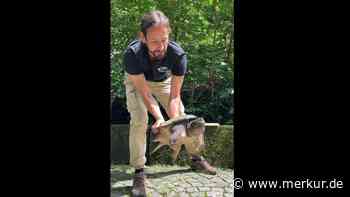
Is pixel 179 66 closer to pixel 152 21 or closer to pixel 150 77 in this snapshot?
pixel 150 77

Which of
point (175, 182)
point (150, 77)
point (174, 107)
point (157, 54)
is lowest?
point (175, 182)

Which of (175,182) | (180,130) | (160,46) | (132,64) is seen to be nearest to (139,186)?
(175,182)

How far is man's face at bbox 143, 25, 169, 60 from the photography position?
2186 millimetres

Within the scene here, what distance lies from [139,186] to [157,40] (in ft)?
2.93

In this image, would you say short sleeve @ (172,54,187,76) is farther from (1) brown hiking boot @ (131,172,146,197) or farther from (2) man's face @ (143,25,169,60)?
(1) brown hiking boot @ (131,172,146,197)

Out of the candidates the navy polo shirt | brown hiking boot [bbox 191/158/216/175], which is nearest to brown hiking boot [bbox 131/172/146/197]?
brown hiking boot [bbox 191/158/216/175]

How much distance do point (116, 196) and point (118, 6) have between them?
1.33 metres

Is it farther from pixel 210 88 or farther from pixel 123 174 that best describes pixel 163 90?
pixel 210 88

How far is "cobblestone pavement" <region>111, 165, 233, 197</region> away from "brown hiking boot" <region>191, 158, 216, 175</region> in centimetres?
3

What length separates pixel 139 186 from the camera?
2504 mm

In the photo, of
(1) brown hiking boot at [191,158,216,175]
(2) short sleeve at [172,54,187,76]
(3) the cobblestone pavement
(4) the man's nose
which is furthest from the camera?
(1) brown hiking boot at [191,158,216,175]

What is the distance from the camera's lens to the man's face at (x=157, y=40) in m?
2.19

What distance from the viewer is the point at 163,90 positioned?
2531 mm

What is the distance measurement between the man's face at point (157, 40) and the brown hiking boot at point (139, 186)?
0.76 metres
